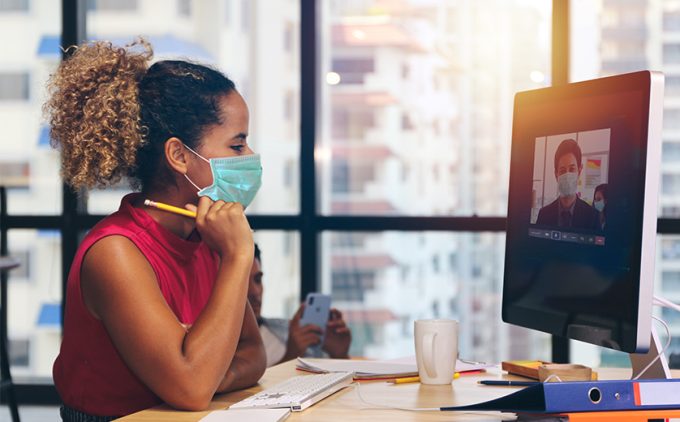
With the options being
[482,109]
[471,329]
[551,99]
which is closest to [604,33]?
[482,109]

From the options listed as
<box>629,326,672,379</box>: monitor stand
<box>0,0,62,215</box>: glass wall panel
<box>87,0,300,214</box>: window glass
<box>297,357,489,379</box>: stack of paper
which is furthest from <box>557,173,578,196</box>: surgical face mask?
<box>0,0,62,215</box>: glass wall panel

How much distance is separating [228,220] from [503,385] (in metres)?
0.56

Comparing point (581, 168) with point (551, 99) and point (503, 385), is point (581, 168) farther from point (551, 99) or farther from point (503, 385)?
point (503, 385)

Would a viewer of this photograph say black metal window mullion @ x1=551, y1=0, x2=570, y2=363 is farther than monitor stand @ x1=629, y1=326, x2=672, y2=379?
Yes

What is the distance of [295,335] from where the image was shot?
295 cm

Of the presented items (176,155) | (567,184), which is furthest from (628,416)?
(176,155)

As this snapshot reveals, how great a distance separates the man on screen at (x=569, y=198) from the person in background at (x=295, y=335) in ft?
4.53

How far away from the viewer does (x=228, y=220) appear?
1.75 m

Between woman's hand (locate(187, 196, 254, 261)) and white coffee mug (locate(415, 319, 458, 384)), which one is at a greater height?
woman's hand (locate(187, 196, 254, 261))

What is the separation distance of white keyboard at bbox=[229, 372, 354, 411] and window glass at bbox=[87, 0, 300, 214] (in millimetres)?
2521

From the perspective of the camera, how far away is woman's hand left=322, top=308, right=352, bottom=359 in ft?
10.2

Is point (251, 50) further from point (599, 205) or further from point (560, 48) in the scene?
point (599, 205)

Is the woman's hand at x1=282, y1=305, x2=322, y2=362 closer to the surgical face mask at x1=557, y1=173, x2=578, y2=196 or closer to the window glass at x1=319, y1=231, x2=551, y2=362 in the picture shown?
the window glass at x1=319, y1=231, x2=551, y2=362

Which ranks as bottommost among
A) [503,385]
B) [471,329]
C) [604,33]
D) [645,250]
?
[471,329]
